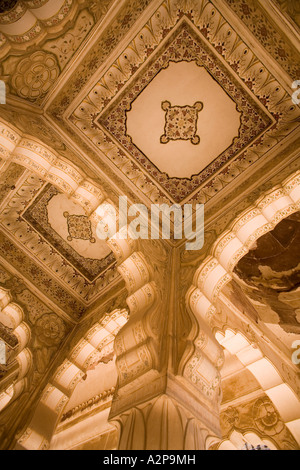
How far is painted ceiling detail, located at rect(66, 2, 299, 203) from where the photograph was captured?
119 inches

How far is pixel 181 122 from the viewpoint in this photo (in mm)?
3486

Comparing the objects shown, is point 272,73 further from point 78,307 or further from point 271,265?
point 78,307

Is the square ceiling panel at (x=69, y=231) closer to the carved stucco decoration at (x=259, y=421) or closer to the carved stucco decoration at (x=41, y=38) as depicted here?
the carved stucco decoration at (x=41, y=38)

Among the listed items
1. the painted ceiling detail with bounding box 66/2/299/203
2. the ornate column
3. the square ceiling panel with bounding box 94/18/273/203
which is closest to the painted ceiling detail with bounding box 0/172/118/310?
the painted ceiling detail with bounding box 66/2/299/203

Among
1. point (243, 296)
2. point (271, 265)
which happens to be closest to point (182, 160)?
point (271, 265)

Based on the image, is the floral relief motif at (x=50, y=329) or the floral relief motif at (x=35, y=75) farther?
the floral relief motif at (x=50, y=329)

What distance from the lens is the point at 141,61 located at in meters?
3.18

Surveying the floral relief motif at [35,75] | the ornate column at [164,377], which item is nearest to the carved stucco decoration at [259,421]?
the ornate column at [164,377]

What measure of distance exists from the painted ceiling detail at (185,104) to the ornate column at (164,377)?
157 cm

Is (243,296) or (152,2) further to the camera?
(243,296)

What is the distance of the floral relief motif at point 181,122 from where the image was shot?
3424mm

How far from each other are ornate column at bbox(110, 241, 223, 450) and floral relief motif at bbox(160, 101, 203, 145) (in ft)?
5.69

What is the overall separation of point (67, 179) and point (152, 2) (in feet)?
5.73

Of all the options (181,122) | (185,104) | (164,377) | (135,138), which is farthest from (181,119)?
(164,377)
